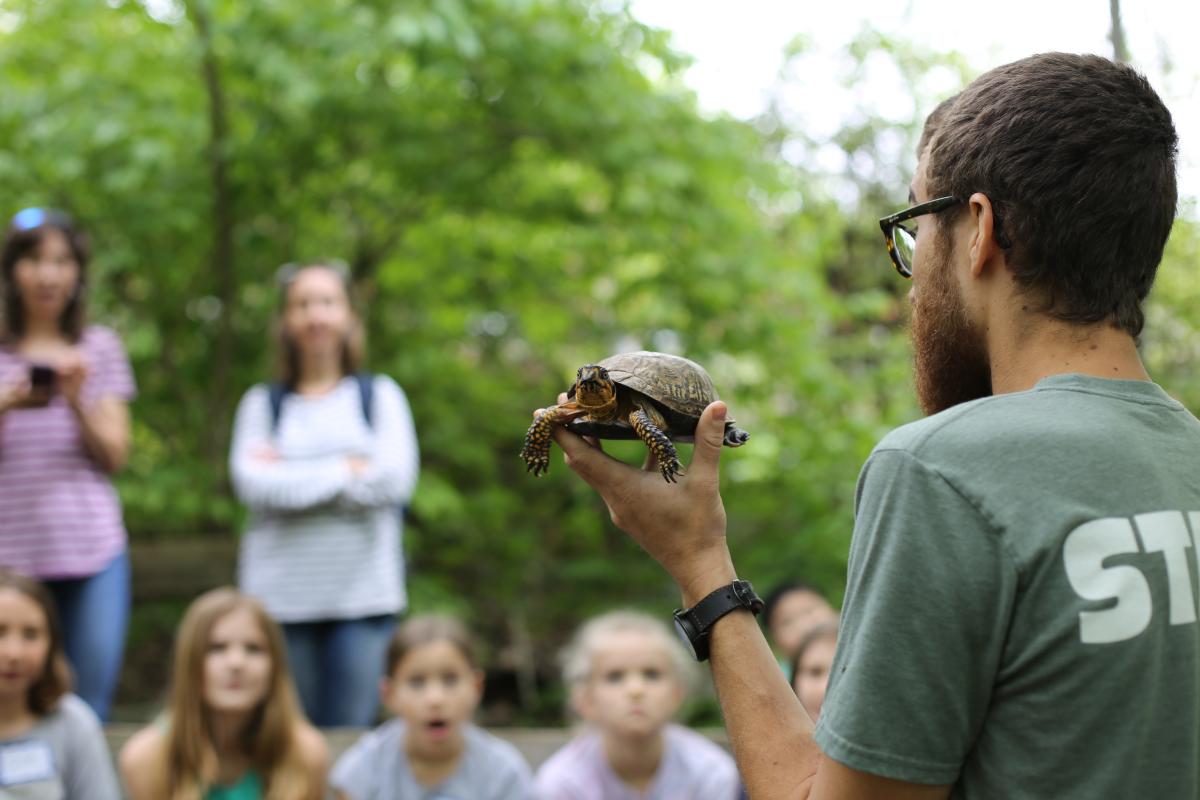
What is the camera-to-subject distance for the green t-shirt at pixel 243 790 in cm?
464

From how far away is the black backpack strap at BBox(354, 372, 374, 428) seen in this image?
209 inches

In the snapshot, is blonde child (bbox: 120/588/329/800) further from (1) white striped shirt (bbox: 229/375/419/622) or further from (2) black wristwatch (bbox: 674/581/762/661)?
(2) black wristwatch (bbox: 674/581/762/661)

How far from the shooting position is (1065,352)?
1689 millimetres

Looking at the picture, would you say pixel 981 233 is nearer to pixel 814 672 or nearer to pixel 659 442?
pixel 659 442

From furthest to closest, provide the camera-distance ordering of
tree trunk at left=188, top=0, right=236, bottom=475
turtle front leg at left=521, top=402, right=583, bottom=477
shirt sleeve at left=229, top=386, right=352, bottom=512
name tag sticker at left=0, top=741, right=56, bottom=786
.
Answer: tree trunk at left=188, top=0, right=236, bottom=475, shirt sleeve at left=229, top=386, right=352, bottom=512, name tag sticker at left=0, top=741, right=56, bottom=786, turtle front leg at left=521, top=402, right=583, bottom=477

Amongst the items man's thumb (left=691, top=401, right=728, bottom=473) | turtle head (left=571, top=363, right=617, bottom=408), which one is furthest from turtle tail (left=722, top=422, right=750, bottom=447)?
man's thumb (left=691, top=401, right=728, bottom=473)

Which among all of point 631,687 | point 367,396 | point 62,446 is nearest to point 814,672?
point 631,687

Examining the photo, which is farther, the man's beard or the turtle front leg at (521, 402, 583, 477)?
the turtle front leg at (521, 402, 583, 477)

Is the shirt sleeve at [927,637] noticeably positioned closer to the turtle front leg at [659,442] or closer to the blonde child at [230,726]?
the turtle front leg at [659,442]

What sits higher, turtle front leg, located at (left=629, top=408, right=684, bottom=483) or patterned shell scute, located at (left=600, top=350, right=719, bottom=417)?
patterned shell scute, located at (left=600, top=350, right=719, bottom=417)

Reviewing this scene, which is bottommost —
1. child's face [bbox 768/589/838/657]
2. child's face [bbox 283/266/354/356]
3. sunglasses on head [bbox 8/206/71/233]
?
child's face [bbox 768/589/838/657]

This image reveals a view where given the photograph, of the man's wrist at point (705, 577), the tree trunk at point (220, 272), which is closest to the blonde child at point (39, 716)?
the tree trunk at point (220, 272)

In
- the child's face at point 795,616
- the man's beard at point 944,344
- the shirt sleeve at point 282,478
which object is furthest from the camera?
the child's face at point 795,616

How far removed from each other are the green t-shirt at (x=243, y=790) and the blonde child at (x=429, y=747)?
13.4 inches
